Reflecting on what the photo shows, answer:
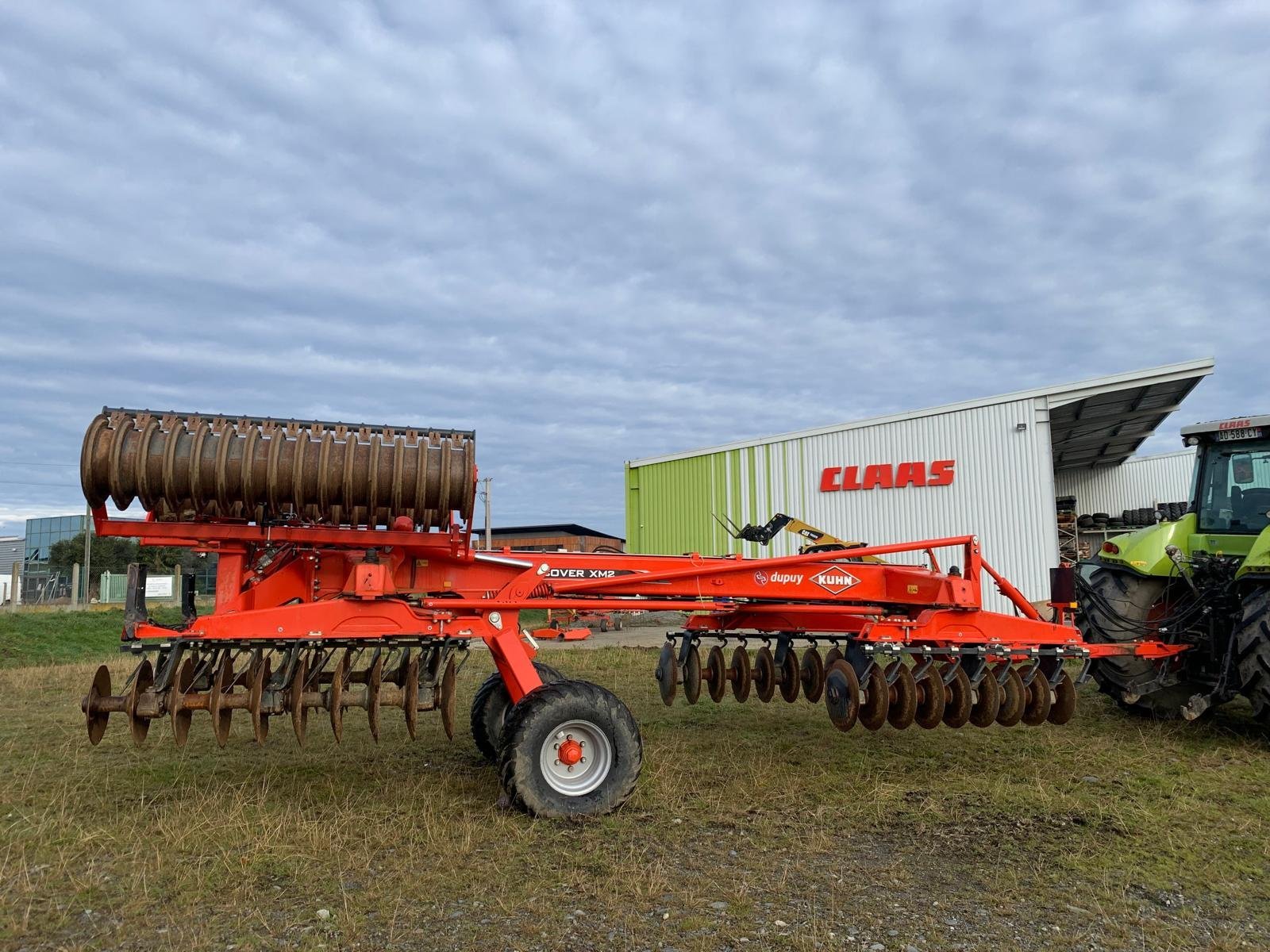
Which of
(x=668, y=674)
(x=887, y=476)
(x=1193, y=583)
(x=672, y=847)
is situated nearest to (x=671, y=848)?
(x=672, y=847)

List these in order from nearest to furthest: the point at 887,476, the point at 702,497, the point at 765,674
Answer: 1. the point at 765,674
2. the point at 887,476
3. the point at 702,497

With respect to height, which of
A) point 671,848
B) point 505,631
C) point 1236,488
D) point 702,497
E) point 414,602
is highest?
point 702,497

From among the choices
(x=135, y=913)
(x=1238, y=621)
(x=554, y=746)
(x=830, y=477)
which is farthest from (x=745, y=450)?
(x=135, y=913)

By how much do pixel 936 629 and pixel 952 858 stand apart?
6.63 ft

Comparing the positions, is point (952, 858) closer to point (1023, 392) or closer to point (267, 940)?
point (267, 940)

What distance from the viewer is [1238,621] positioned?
24.5ft

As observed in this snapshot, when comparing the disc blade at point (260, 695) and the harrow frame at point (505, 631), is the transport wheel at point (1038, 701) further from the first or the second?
the disc blade at point (260, 695)

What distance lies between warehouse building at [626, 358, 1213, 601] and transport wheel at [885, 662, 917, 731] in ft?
42.8

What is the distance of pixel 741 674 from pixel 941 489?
13.6 meters

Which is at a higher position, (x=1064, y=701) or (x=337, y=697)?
(x=337, y=697)

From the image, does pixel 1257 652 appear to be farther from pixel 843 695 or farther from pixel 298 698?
pixel 298 698

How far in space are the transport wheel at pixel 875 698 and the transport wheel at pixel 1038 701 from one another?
1125mm

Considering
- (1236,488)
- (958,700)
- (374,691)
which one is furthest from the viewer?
(1236,488)

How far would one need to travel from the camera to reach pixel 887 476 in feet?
70.2
